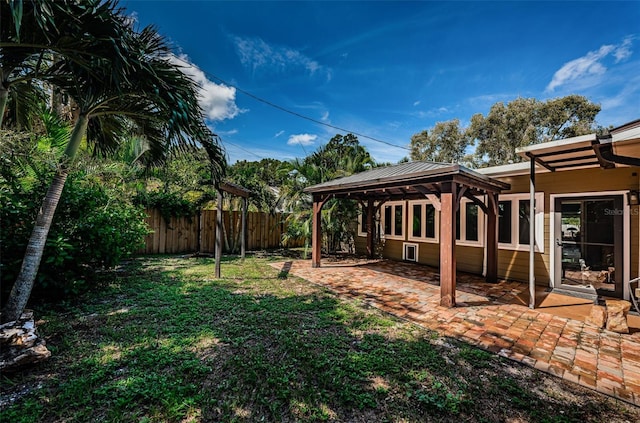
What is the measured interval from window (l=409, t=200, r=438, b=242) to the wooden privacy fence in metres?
5.11

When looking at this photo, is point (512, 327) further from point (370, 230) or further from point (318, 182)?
point (318, 182)

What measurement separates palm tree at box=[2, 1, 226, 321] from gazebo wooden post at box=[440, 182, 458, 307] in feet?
13.4

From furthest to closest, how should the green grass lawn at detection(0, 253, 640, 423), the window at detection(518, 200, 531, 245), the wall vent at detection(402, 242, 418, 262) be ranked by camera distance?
the wall vent at detection(402, 242, 418, 262), the window at detection(518, 200, 531, 245), the green grass lawn at detection(0, 253, 640, 423)

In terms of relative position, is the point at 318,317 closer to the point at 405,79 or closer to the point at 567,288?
the point at 567,288

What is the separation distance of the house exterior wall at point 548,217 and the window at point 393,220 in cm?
152

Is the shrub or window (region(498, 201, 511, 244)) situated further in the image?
window (region(498, 201, 511, 244))

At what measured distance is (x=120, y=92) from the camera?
292 cm

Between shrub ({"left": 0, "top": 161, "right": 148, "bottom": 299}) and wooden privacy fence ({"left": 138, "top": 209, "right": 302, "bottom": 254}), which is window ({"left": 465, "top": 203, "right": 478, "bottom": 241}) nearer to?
wooden privacy fence ({"left": 138, "top": 209, "right": 302, "bottom": 254})

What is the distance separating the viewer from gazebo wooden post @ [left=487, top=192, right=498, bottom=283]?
5.93 metres

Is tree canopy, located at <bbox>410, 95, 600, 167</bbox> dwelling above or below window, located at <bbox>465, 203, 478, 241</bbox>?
above

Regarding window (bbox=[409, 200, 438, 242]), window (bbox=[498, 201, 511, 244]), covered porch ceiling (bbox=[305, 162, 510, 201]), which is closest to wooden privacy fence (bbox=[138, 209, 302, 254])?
covered porch ceiling (bbox=[305, 162, 510, 201])

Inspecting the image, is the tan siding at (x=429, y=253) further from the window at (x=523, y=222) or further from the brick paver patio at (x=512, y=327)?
the window at (x=523, y=222)

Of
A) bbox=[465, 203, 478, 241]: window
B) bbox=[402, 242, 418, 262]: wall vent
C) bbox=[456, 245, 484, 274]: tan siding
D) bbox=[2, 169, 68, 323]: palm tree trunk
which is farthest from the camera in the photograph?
bbox=[402, 242, 418, 262]: wall vent

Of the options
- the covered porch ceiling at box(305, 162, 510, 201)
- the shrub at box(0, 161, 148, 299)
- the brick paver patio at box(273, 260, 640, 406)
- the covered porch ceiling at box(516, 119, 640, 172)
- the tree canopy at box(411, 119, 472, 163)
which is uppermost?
the tree canopy at box(411, 119, 472, 163)
